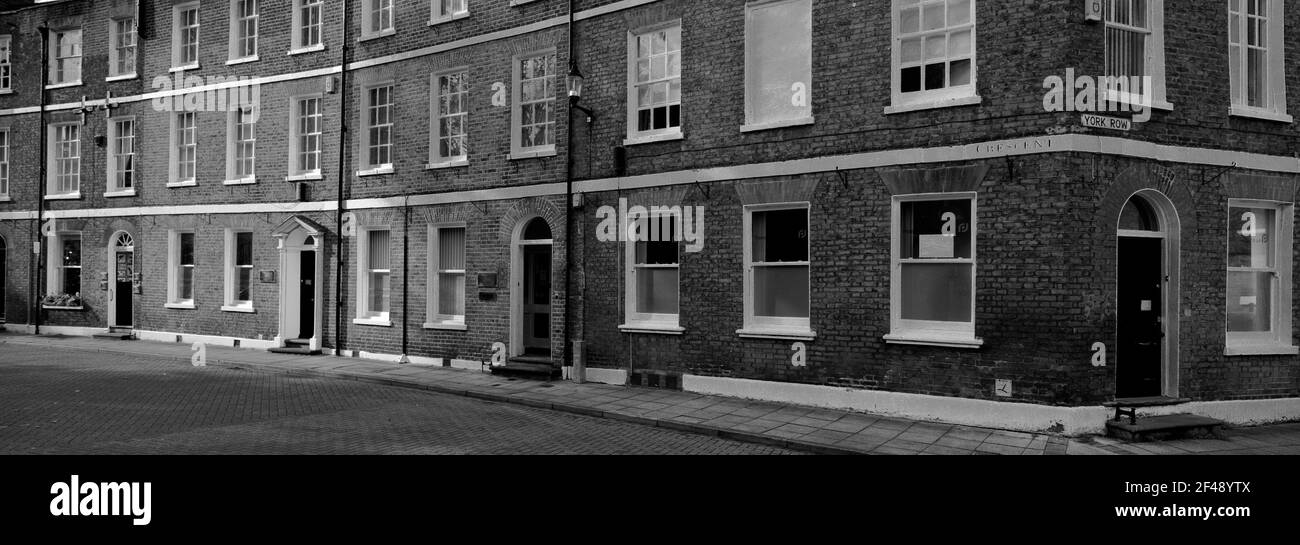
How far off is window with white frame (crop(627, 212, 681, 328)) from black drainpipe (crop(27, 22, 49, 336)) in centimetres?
2022

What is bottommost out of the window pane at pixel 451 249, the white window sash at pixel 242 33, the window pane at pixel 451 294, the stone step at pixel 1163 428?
the stone step at pixel 1163 428

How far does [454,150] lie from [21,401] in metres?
8.68

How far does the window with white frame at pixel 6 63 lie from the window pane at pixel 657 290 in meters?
23.1

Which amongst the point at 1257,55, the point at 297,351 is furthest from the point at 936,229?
the point at 297,351

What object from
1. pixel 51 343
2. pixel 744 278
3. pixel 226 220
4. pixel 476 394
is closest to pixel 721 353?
pixel 744 278

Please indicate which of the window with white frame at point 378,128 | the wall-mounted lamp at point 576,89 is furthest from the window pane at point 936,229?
the window with white frame at point 378,128

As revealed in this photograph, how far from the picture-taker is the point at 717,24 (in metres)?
13.9

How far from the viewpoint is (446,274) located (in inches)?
722

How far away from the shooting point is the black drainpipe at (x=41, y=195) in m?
25.5

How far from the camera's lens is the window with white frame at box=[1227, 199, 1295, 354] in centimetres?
1198

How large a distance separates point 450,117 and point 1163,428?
13.9 meters

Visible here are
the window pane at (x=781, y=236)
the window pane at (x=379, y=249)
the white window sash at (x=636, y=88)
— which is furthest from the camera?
the window pane at (x=379, y=249)

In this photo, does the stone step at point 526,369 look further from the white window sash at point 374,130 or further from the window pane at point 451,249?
the white window sash at point 374,130
